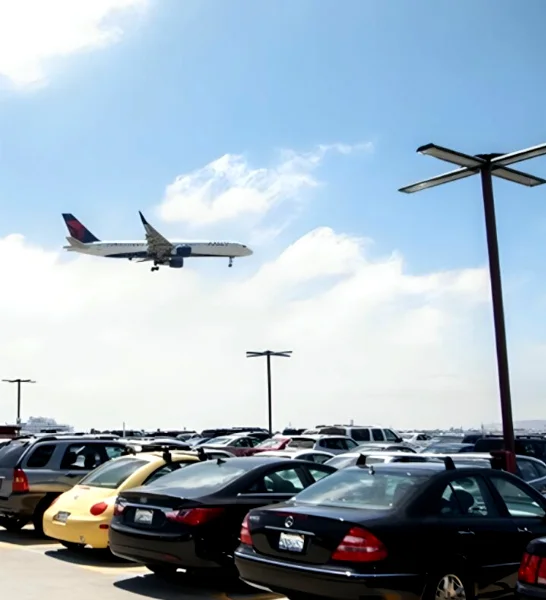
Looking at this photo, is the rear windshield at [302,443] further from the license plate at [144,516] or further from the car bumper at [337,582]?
the car bumper at [337,582]

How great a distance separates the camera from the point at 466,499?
7.52 m

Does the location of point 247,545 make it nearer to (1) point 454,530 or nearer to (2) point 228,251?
(1) point 454,530

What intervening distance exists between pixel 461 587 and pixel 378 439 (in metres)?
24.6

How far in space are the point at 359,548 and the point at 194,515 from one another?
2.48m

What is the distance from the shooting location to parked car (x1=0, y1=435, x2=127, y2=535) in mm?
12906

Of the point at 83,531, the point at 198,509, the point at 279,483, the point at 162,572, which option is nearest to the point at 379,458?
the point at 279,483

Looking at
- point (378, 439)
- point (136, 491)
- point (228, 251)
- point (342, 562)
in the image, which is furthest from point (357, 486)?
point (228, 251)

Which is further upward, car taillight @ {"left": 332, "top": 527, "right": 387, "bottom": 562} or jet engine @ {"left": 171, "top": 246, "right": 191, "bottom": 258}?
jet engine @ {"left": 171, "top": 246, "right": 191, "bottom": 258}

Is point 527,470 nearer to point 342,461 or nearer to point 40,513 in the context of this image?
point 342,461

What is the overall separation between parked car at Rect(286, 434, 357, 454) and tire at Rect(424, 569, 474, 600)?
63.3ft

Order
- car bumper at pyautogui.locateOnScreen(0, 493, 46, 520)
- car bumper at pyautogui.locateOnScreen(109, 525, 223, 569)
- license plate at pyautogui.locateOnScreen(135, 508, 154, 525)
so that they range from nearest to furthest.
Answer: car bumper at pyautogui.locateOnScreen(109, 525, 223, 569)
license plate at pyautogui.locateOnScreen(135, 508, 154, 525)
car bumper at pyautogui.locateOnScreen(0, 493, 46, 520)

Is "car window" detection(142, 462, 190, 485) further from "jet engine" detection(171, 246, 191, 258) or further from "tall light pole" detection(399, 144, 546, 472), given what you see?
"jet engine" detection(171, 246, 191, 258)

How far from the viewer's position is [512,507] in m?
7.89

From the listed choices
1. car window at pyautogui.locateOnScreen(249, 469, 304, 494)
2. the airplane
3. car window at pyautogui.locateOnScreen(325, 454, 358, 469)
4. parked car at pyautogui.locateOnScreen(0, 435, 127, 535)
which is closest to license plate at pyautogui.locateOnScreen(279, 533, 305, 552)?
car window at pyautogui.locateOnScreen(249, 469, 304, 494)
